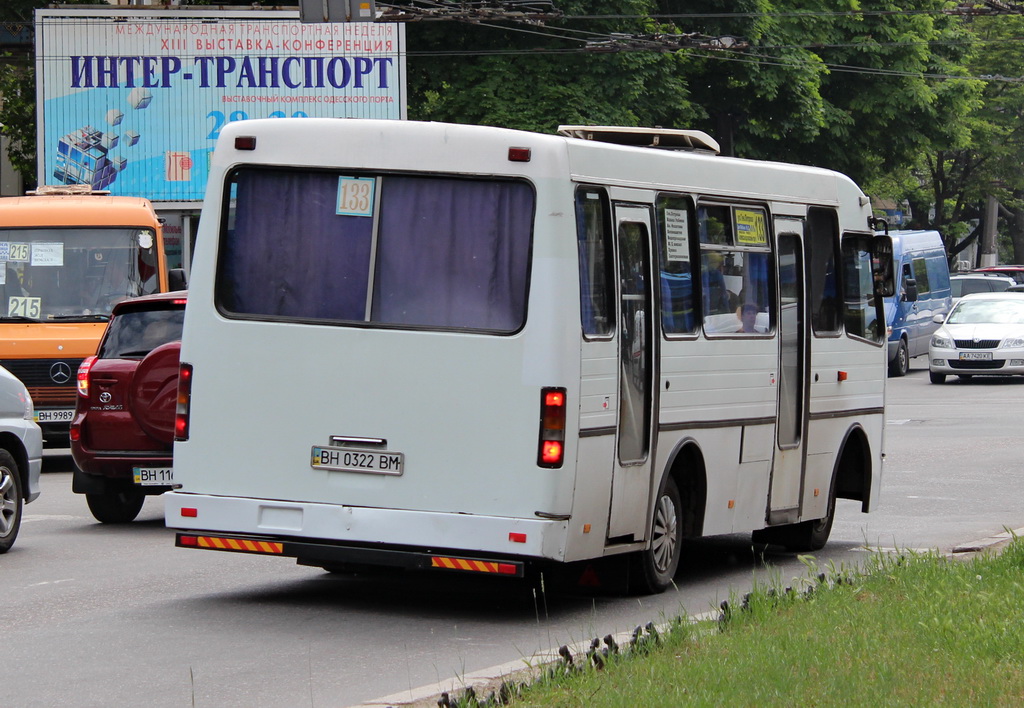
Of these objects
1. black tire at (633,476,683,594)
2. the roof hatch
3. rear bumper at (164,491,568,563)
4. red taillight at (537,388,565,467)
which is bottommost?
black tire at (633,476,683,594)

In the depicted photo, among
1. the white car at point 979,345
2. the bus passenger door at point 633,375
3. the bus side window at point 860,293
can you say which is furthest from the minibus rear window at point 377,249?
the white car at point 979,345

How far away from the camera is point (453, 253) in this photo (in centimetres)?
919

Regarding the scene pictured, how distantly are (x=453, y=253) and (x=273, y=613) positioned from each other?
2.17 m

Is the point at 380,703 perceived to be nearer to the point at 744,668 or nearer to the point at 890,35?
the point at 744,668

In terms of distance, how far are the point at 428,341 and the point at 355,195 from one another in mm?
911

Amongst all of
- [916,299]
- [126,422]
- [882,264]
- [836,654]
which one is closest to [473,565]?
[836,654]

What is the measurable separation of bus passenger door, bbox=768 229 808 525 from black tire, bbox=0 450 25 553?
5175mm

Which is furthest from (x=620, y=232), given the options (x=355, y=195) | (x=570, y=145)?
(x=355, y=195)

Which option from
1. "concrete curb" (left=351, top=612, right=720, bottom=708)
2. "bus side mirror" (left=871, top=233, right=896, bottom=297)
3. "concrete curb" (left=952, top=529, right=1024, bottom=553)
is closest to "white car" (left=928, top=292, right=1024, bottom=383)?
"bus side mirror" (left=871, top=233, right=896, bottom=297)

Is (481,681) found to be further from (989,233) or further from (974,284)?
(989,233)

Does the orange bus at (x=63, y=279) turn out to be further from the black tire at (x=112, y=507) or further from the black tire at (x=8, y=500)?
the black tire at (x=8, y=500)

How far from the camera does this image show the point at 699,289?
420 inches

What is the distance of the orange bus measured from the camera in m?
19.8

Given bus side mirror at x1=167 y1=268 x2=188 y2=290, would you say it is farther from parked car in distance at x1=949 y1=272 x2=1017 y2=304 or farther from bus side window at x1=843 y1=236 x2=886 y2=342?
parked car in distance at x1=949 y1=272 x2=1017 y2=304
